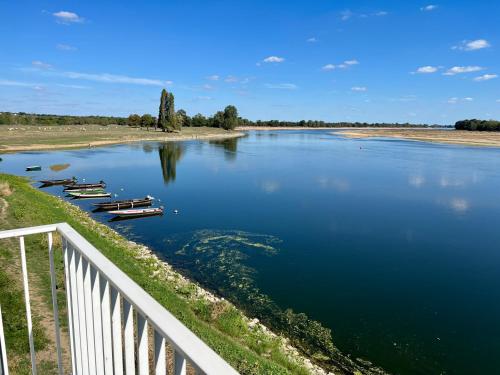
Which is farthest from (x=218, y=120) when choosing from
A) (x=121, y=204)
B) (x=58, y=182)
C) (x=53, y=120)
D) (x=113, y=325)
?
(x=113, y=325)

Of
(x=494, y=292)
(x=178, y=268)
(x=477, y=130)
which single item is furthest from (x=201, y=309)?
(x=477, y=130)

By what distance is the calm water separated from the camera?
1077 centimetres

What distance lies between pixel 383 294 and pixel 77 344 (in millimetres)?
12314

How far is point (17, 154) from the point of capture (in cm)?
5284

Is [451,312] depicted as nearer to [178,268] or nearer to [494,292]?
[494,292]

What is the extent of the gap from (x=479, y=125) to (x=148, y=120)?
13132cm

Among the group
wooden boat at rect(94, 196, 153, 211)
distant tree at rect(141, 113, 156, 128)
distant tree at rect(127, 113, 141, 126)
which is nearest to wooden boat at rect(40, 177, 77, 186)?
wooden boat at rect(94, 196, 153, 211)

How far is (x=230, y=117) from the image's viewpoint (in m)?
143

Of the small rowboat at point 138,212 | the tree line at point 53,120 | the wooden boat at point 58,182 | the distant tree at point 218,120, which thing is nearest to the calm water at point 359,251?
the small rowboat at point 138,212

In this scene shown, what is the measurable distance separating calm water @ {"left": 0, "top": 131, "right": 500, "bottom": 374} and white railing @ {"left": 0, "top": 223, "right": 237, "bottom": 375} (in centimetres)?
893

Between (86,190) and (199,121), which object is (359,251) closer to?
(86,190)

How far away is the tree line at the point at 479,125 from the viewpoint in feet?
443

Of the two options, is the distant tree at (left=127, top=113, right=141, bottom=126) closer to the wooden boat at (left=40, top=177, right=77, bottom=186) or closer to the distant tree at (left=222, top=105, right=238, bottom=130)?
the distant tree at (left=222, top=105, right=238, bottom=130)

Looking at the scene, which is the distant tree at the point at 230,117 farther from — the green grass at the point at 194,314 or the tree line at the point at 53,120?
the green grass at the point at 194,314
